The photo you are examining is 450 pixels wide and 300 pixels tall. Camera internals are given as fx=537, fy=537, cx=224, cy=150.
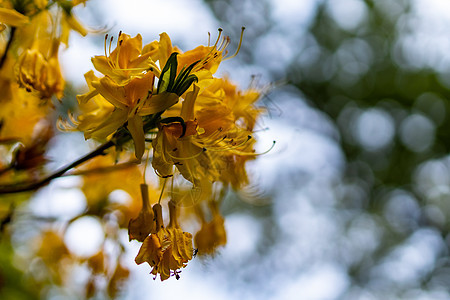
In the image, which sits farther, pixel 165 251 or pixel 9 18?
pixel 165 251

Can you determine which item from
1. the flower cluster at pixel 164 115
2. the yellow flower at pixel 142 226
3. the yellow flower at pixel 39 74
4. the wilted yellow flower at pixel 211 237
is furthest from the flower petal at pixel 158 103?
the wilted yellow flower at pixel 211 237

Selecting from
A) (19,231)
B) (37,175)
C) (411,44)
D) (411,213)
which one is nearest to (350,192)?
(411,213)

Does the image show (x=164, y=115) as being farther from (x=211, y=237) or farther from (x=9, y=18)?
(x=211, y=237)

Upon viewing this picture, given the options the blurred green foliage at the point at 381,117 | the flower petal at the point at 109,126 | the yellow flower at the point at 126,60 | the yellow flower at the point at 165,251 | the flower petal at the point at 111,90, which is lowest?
the yellow flower at the point at 165,251

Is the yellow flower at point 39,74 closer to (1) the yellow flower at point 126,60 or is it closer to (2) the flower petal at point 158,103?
(1) the yellow flower at point 126,60

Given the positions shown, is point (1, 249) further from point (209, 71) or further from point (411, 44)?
point (411, 44)

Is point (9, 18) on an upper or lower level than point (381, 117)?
lower

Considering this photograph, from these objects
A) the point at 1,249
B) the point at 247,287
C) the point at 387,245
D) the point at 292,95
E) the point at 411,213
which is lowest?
the point at 1,249

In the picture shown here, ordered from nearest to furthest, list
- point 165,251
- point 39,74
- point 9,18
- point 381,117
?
point 9,18 < point 165,251 < point 39,74 < point 381,117

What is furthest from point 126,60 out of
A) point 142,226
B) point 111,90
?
point 142,226
